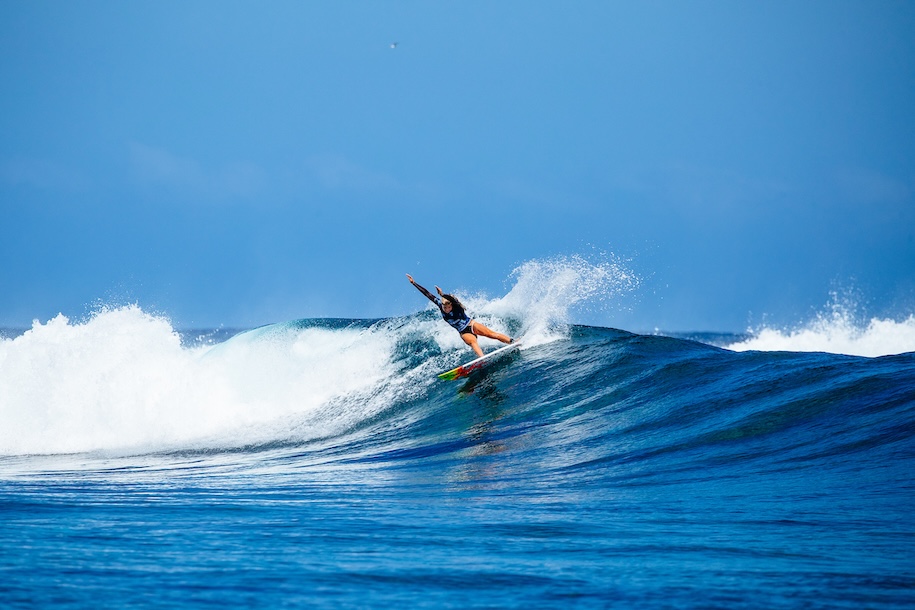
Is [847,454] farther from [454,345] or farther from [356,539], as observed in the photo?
[454,345]

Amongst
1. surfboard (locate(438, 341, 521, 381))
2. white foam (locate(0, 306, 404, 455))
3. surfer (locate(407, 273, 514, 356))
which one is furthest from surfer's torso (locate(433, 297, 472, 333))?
white foam (locate(0, 306, 404, 455))

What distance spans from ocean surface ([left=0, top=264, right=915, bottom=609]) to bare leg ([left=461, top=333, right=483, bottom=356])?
0.52 m

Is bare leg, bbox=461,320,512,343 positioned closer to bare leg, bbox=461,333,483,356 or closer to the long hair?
bare leg, bbox=461,333,483,356

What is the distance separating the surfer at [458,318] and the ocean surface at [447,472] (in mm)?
546

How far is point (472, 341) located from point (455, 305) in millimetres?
706

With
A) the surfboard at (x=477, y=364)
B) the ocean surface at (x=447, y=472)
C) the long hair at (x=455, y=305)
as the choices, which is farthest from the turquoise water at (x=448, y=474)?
the long hair at (x=455, y=305)

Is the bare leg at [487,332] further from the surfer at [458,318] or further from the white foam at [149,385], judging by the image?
the white foam at [149,385]

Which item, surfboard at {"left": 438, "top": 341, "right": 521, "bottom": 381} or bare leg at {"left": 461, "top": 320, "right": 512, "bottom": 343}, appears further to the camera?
bare leg at {"left": 461, "top": 320, "right": 512, "bottom": 343}

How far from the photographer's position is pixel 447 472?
25.2ft

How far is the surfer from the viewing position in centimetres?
1388

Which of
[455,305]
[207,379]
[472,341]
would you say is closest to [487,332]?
[472,341]

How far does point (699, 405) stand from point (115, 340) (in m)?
10.5

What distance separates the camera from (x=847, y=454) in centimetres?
700

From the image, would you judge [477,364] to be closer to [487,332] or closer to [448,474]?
[487,332]
